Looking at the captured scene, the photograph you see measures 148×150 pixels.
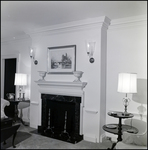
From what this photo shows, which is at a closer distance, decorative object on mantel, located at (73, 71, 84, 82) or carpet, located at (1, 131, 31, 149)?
carpet, located at (1, 131, 31, 149)

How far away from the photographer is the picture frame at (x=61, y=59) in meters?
3.23

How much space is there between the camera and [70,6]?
8.07ft

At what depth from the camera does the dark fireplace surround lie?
3.10m

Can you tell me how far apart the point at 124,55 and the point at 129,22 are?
1.84 feet

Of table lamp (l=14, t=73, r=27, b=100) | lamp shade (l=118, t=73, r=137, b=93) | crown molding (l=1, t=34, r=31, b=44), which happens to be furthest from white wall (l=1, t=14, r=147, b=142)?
crown molding (l=1, t=34, r=31, b=44)

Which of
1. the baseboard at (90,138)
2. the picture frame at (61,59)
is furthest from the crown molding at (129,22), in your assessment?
the baseboard at (90,138)

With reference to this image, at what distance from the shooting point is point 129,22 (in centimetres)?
293

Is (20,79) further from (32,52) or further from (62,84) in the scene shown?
(62,84)

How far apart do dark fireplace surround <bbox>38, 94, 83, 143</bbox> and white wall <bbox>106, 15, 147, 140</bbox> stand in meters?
0.60

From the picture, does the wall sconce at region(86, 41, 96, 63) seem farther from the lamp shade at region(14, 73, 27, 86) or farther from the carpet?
the carpet

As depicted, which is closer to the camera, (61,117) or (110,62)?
(110,62)

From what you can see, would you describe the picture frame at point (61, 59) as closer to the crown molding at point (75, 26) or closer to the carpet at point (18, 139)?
the crown molding at point (75, 26)

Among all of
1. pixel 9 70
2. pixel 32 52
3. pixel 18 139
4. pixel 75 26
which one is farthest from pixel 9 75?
pixel 75 26

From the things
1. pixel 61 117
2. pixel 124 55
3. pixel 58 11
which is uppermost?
pixel 58 11
